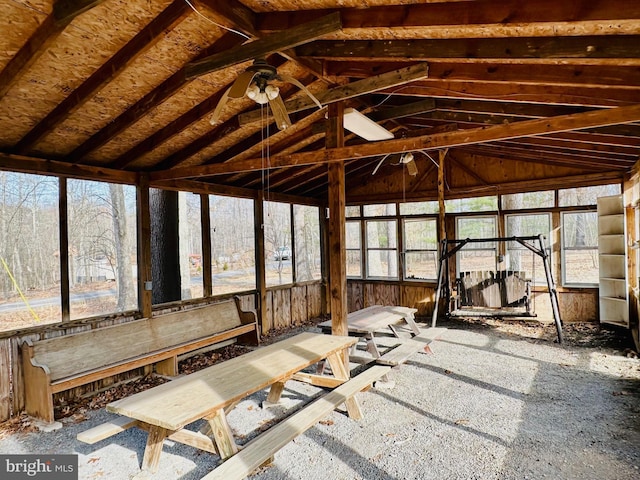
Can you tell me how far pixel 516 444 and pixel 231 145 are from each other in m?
4.96

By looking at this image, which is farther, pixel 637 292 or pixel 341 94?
pixel 637 292

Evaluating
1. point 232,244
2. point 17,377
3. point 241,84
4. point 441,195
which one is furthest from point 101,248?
point 441,195

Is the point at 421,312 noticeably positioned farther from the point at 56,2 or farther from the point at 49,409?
the point at 56,2

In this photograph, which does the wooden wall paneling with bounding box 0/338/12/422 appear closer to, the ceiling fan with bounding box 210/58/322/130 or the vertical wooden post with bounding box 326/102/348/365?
the ceiling fan with bounding box 210/58/322/130

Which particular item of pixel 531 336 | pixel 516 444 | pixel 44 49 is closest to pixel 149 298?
pixel 44 49

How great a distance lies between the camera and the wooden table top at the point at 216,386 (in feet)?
8.08

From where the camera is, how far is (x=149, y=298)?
5.35 meters

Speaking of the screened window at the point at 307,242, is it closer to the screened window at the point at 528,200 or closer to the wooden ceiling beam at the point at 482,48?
the screened window at the point at 528,200

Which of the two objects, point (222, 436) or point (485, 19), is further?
point (222, 436)

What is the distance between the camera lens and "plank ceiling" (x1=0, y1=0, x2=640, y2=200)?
8.63 feet

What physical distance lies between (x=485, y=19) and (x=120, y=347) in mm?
4949

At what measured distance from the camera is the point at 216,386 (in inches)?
114

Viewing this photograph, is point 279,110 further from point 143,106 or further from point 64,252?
point 64,252

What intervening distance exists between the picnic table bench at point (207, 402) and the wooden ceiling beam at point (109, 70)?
8.83 ft
